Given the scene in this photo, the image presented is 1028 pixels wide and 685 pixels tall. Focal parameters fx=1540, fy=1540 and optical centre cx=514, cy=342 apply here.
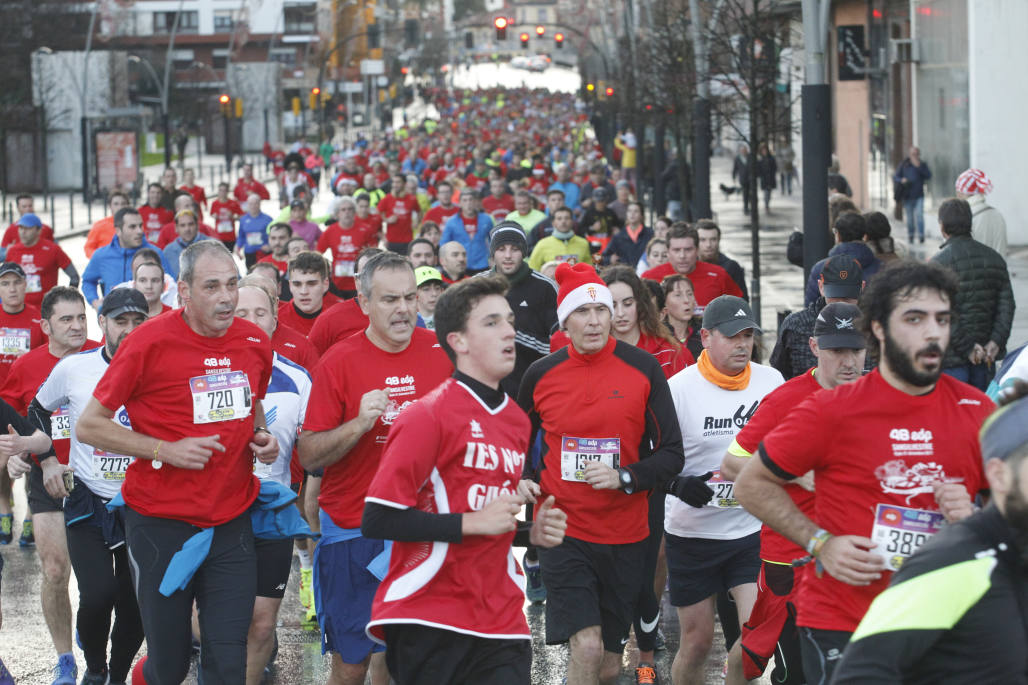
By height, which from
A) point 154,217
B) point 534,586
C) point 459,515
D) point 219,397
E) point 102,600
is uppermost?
point 154,217

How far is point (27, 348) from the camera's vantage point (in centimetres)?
1061

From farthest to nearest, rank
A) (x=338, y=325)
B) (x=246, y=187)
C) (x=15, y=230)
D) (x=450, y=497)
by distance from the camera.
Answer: (x=246, y=187) < (x=15, y=230) < (x=338, y=325) < (x=450, y=497)

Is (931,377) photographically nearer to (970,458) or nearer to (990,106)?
(970,458)

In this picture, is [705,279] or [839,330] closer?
[839,330]

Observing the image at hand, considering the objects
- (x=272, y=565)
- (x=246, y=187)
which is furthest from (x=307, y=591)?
(x=246, y=187)

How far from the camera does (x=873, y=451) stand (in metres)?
4.21

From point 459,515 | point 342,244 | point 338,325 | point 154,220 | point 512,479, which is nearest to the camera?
point 459,515

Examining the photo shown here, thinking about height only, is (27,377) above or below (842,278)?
below

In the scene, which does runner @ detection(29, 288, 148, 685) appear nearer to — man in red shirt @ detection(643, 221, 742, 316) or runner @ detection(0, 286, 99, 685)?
runner @ detection(0, 286, 99, 685)

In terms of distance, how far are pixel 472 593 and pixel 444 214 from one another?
16628 millimetres

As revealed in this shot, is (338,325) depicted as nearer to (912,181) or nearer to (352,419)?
(352,419)

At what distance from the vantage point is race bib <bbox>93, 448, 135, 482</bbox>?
718cm

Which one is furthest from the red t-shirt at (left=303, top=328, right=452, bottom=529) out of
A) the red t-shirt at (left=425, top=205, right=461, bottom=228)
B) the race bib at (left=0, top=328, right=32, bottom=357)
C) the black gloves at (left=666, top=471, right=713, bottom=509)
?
the red t-shirt at (left=425, top=205, right=461, bottom=228)

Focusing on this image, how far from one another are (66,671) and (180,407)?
216cm
